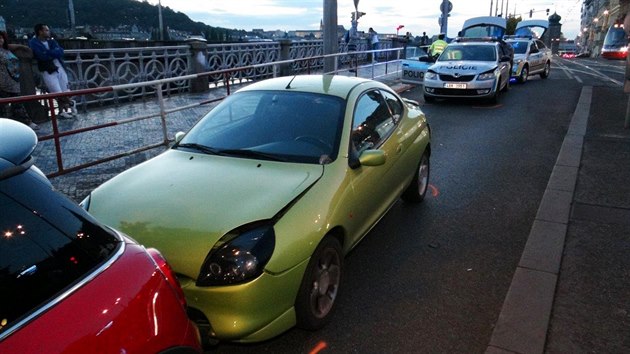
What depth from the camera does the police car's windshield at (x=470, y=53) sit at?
13.8 m

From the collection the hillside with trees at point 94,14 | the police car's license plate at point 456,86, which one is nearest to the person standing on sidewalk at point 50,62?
the police car's license plate at point 456,86

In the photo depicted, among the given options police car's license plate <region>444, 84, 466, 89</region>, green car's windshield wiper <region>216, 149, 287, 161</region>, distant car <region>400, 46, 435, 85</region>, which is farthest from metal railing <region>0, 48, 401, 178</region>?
green car's windshield wiper <region>216, 149, 287, 161</region>

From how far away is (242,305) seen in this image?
2.68m

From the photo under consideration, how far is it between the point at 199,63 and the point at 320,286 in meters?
13.2

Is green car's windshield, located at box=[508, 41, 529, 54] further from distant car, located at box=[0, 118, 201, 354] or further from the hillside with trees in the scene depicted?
the hillside with trees

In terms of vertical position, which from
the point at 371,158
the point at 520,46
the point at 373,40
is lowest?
the point at 371,158

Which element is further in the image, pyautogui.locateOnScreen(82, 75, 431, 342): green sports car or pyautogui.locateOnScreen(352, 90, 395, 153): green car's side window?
pyautogui.locateOnScreen(352, 90, 395, 153): green car's side window

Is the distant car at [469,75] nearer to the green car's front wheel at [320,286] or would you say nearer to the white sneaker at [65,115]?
the white sneaker at [65,115]

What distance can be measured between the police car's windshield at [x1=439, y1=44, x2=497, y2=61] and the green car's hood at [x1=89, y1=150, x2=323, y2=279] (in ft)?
38.8

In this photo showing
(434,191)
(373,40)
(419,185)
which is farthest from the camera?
(373,40)

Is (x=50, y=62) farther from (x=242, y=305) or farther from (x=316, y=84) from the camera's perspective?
(x=242, y=305)

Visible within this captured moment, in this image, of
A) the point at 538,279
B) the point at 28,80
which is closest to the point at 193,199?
the point at 538,279

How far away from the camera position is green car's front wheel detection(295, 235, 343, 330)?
3.01 meters

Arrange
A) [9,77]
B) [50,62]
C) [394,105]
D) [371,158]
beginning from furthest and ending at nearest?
[50,62], [9,77], [394,105], [371,158]
